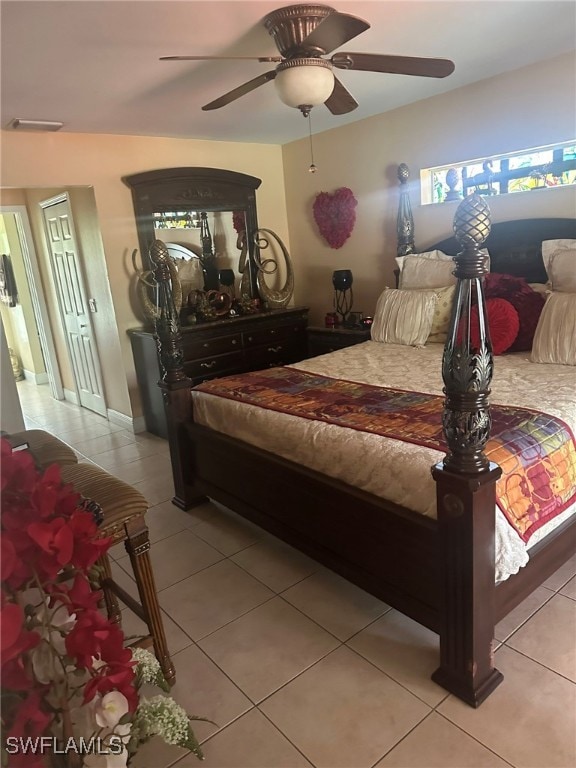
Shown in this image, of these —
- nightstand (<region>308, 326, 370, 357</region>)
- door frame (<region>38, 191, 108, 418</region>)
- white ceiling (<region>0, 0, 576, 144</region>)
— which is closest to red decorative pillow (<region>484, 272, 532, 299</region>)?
nightstand (<region>308, 326, 370, 357</region>)

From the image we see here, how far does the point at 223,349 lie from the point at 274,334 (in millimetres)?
563

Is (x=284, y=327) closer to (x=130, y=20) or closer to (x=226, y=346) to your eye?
(x=226, y=346)

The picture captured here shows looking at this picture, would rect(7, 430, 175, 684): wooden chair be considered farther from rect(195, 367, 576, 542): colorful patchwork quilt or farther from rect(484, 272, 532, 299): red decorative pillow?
rect(484, 272, 532, 299): red decorative pillow

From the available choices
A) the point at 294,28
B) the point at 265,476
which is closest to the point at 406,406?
the point at 265,476

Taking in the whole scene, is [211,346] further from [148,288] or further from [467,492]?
[467,492]

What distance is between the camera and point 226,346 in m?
4.48

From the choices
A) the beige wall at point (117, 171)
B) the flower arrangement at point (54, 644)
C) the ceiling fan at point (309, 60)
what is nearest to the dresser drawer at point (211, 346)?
the beige wall at point (117, 171)

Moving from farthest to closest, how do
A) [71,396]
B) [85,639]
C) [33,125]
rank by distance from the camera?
[71,396], [33,125], [85,639]

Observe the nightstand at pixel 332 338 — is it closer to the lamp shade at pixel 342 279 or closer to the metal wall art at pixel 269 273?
the lamp shade at pixel 342 279

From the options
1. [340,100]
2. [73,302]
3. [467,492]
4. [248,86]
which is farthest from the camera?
[73,302]

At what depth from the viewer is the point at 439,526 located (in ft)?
5.60

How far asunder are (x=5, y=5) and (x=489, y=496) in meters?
2.45

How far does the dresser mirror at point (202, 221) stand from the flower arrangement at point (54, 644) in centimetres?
383

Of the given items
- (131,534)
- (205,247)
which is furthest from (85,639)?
(205,247)
